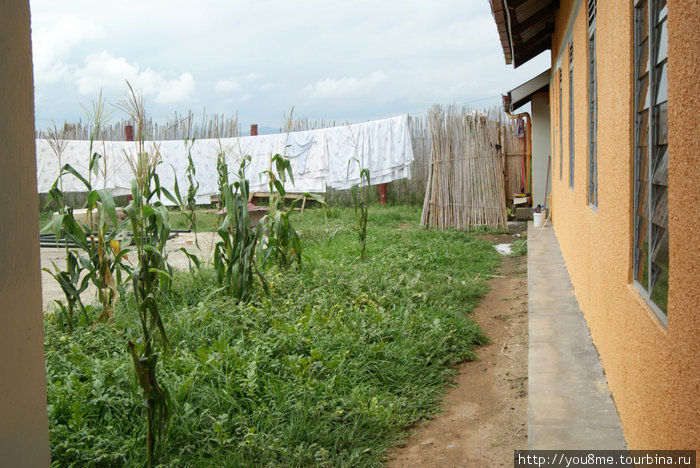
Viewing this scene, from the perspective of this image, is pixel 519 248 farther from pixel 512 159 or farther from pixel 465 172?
pixel 512 159

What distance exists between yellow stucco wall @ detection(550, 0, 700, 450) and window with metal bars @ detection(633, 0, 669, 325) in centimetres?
5

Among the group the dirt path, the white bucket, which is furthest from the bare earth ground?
the white bucket

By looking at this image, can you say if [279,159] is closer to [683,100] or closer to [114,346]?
[114,346]

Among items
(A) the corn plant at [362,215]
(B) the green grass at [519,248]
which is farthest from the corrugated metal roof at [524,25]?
(B) the green grass at [519,248]

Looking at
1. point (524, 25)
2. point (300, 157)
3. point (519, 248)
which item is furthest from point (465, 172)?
point (300, 157)

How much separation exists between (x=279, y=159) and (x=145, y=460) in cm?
364

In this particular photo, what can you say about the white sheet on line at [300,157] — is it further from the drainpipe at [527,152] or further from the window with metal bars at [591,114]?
the window with metal bars at [591,114]

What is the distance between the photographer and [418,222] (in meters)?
11.3

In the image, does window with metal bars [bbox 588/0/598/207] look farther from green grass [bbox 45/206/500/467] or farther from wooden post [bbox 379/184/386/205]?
wooden post [bbox 379/184/386/205]

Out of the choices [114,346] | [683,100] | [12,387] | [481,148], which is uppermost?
[481,148]

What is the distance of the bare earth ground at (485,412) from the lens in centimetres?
294

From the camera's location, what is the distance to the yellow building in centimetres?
151

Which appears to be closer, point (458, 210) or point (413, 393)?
point (413, 393)

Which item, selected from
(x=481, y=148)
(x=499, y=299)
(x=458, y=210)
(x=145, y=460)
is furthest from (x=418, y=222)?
(x=145, y=460)
